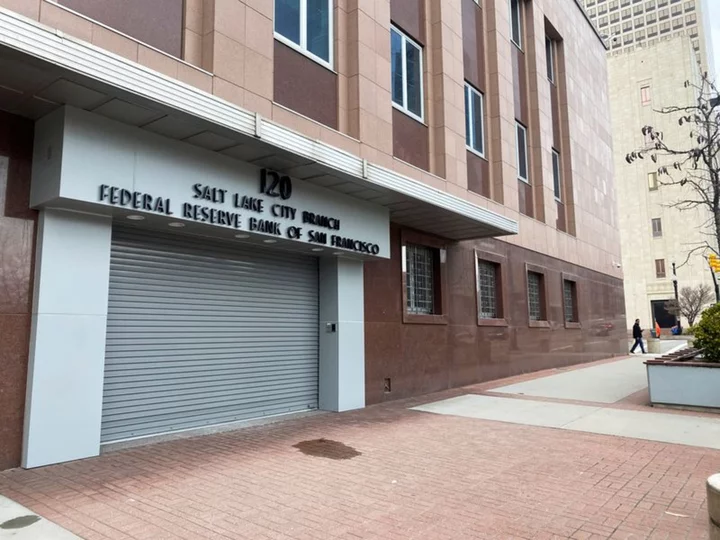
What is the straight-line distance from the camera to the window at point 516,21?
19594 mm

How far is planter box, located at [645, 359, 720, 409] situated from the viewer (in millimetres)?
9844

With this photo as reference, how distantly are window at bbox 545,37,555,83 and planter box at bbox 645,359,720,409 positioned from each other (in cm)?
1579

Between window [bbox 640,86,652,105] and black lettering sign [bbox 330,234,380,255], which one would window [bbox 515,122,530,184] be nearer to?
black lettering sign [bbox 330,234,380,255]

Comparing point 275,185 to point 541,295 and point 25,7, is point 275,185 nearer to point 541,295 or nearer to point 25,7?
point 25,7

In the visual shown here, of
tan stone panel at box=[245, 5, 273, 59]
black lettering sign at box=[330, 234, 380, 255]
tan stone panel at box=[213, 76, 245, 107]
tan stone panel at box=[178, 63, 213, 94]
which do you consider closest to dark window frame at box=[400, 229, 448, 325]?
black lettering sign at box=[330, 234, 380, 255]

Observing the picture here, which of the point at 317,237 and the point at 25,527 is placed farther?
the point at 317,237

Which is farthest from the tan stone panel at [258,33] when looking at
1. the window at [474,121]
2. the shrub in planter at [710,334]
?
the shrub in planter at [710,334]

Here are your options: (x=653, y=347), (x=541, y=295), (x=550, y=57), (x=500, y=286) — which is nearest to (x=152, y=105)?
(x=500, y=286)

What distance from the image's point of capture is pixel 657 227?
213ft

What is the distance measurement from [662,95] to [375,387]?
66.7 metres

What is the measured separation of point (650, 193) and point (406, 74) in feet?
204

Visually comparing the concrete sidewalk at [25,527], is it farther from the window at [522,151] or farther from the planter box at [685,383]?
the window at [522,151]

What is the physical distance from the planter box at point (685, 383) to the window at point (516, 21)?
13488 millimetres

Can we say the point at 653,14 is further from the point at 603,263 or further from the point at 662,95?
the point at 603,263
